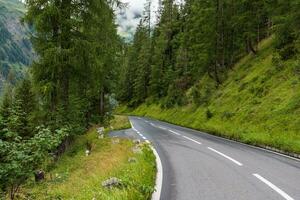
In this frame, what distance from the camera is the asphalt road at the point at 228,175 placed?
9423mm

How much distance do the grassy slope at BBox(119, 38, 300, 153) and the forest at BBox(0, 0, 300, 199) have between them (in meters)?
1.28

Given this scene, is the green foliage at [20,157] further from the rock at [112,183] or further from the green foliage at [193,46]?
the green foliage at [193,46]

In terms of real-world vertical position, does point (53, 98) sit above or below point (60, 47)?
below

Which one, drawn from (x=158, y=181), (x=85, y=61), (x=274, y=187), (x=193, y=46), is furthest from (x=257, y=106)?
(x=274, y=187)

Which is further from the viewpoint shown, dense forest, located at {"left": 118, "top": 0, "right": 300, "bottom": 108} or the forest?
dense forest, located at {"left": 118, "top": 0, "right": 300, "bottom": 108}

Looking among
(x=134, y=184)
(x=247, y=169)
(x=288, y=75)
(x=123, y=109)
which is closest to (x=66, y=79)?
(x=247, y=169)

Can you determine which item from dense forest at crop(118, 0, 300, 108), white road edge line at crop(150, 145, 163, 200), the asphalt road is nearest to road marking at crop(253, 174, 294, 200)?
the asphalt road

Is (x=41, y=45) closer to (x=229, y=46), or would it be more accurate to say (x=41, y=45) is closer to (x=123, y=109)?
(x=229, y=46)

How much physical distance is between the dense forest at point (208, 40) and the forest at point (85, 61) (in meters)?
0.12

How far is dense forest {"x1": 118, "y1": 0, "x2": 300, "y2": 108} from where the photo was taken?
112 ft

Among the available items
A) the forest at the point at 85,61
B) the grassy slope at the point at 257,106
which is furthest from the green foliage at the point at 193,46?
the grassy slope at the point at 257,106

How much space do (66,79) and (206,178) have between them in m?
12.4

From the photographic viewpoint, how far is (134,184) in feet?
30.5

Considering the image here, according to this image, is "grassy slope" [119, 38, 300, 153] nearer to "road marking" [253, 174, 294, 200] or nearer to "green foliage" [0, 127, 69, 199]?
"road marking" [253, 174, 294, 200]
